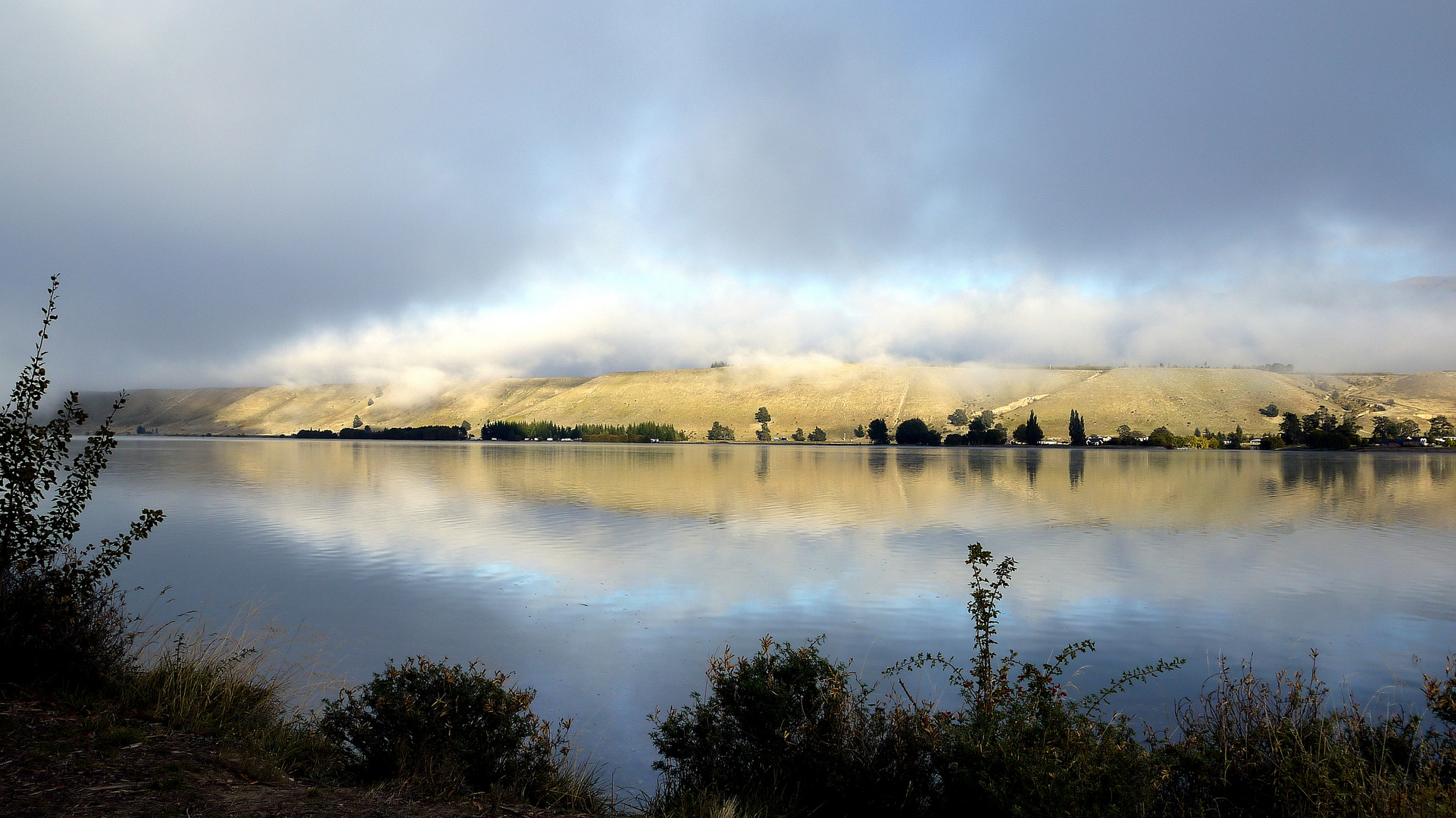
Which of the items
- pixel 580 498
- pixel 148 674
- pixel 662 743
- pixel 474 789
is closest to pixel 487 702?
pixel 474 789

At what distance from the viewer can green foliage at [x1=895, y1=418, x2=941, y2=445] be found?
497 feet

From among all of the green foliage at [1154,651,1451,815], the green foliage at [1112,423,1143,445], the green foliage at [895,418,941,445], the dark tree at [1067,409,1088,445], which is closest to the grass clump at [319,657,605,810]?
the green foliage at [1154,651,1451,815]

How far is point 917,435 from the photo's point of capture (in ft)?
506

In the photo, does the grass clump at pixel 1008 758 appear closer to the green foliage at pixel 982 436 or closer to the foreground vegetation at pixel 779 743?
the foreground vegetation at pixel 779 743

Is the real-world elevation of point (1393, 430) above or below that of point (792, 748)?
above

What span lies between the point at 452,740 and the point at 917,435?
154 meters

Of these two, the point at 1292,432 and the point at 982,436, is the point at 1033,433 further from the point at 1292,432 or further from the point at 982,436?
the point at 1292,432

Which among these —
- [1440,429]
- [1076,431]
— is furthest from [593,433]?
[1440,429]

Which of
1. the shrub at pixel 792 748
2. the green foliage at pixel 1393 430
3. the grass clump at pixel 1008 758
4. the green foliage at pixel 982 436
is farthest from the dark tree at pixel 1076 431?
the shrub at pixel 792 748

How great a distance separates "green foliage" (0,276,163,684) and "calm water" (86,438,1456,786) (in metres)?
3.05

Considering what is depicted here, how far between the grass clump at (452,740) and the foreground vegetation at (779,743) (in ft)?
0.06

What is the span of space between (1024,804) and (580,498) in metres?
30.2

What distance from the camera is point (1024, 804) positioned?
528 cm

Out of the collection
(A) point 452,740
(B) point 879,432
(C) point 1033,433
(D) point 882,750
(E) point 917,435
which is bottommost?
(D) point 882,750
